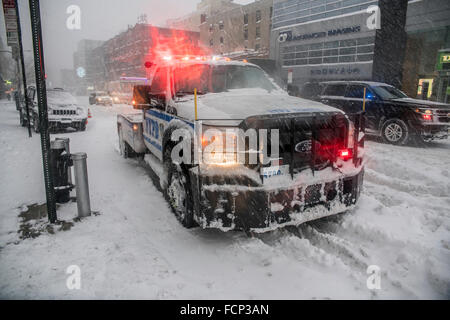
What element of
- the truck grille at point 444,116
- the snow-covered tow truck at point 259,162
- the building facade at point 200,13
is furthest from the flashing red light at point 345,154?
the building facade at point 200,13

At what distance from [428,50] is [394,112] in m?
19.5

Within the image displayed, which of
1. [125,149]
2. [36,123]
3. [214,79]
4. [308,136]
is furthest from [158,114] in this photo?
[36,123]

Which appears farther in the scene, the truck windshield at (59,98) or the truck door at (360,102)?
the truck windshield at (59,98)

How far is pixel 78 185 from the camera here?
4.15 m

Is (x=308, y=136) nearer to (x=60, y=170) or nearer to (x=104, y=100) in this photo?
(x=60, y=170)

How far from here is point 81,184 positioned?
4168 millimetres

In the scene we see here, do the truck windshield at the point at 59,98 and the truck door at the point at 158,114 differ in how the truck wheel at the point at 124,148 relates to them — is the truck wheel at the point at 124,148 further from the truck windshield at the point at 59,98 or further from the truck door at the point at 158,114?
the truck windshield at the point at 59,98

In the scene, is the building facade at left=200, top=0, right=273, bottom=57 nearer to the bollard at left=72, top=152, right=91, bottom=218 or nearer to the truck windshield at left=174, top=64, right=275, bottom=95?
the truck windshield at left=174, top=64, right=275, bottom=95

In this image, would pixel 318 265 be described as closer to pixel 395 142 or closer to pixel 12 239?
pixel 12 239

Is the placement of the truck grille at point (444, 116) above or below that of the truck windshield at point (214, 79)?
below

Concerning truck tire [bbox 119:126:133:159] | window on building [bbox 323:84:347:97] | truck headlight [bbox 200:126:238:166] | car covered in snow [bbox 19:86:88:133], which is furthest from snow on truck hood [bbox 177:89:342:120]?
car covered in snow [bbox 19:86:88:133]

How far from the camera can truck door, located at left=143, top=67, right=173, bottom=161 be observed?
4720mm

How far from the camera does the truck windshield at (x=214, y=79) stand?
4609 millimetres

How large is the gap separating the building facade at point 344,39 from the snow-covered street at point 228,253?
20984 millimetres
